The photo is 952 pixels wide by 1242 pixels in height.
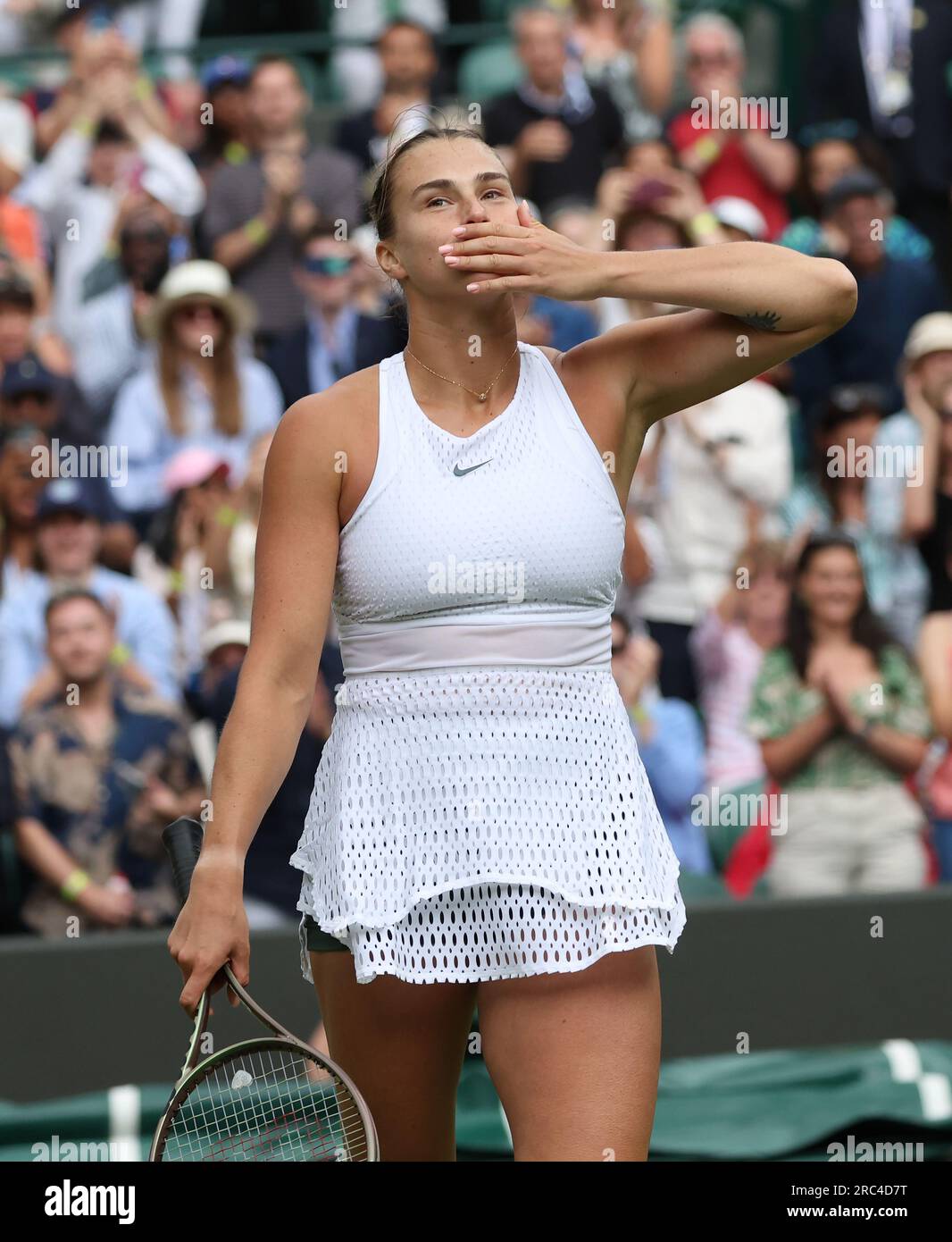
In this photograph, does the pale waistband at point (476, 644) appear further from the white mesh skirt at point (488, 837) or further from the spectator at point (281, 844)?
the spectator at point (281, 844)

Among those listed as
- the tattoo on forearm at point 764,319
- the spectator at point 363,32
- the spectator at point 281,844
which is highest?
the spectator at point 363,32

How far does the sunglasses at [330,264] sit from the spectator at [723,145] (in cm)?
127

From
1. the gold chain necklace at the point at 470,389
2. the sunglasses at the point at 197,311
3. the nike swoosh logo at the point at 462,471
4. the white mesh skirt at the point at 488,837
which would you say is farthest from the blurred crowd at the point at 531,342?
the white mesh skirt at the point at 488,837

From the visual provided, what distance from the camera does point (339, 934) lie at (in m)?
2.62

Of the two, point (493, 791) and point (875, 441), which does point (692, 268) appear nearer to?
point (493, 791)

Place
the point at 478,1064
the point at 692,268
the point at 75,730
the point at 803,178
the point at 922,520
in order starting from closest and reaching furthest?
the point at 692,268 < the point at 478,1064 < the point at 75,730 < the point at 922,520 < the point at 803,178

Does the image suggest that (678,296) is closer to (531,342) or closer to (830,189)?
(531,342)

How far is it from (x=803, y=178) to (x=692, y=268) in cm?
434

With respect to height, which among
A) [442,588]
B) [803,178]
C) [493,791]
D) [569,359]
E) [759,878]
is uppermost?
[803,178]

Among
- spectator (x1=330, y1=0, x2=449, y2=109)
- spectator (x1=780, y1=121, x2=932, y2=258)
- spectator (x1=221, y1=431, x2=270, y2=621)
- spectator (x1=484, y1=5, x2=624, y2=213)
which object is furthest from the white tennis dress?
spectator (x1=330, y1=0, x2=449, y2=109)

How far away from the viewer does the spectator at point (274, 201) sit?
6.44 m

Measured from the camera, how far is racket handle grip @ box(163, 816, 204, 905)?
9.02ft

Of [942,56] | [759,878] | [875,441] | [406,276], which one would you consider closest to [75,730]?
[759,878]

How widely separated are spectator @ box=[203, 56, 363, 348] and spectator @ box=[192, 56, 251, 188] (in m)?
0.03
